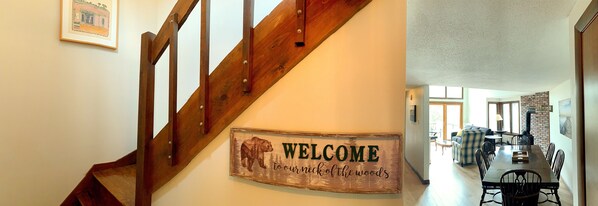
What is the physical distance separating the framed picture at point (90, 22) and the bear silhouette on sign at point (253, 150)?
5.74 ft

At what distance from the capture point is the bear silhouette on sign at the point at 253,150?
3.86 ft

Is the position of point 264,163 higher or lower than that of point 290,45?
lower

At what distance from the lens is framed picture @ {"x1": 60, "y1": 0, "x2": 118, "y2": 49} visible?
1.98m

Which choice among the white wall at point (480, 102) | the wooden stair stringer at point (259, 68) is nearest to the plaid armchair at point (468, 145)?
the white wall at point (480, 102)

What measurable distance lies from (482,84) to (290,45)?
19.4 ft

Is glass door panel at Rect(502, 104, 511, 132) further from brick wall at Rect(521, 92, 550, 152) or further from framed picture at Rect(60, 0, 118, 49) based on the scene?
framed picture at Rect(60, 0, 118, 49)

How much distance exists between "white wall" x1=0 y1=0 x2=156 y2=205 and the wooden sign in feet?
5.47

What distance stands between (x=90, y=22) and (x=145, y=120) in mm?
A: 1257

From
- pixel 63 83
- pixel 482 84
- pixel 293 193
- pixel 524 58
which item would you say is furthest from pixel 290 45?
pixel 482 84

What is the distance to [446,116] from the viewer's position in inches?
456

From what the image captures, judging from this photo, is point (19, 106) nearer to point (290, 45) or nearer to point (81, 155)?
point (81, 155)

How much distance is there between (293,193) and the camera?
1.17m

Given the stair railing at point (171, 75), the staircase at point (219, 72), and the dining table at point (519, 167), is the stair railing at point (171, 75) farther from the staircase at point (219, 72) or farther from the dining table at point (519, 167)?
the dining table at point (519, 167)

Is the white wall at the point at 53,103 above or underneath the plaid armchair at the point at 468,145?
above
